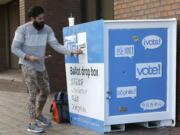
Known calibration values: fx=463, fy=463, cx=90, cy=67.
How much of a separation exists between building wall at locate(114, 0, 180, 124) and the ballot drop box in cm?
22

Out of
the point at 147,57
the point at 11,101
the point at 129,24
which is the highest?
the point at 129,24

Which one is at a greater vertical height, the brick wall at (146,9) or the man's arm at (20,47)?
the brick wall at (146,9)

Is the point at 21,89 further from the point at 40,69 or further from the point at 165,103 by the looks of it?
the point at 165,103

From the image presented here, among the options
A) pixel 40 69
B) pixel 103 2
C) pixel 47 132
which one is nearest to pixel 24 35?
pixel 40 69

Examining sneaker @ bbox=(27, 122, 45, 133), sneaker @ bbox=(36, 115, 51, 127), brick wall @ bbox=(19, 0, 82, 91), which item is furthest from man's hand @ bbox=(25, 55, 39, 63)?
brick wall @ bbox=(19, 0, 82, 91)

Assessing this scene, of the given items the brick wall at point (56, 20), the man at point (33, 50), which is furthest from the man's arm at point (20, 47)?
the brick wall at point (56, 20)

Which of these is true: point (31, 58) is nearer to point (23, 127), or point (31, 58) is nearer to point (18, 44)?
point (18, 44)

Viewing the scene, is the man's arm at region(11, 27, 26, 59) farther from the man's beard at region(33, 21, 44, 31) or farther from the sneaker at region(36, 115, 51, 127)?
the sneaker at region(36, 115, 51, 127)

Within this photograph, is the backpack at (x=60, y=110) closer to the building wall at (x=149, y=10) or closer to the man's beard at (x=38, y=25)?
the man's beard at (x=38, y=25)

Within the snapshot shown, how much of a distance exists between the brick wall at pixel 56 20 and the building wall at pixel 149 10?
144 inches

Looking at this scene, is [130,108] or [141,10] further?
[141,10]

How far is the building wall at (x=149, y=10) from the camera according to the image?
684 cm

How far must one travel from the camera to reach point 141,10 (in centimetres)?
758

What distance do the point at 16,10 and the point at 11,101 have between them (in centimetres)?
861
